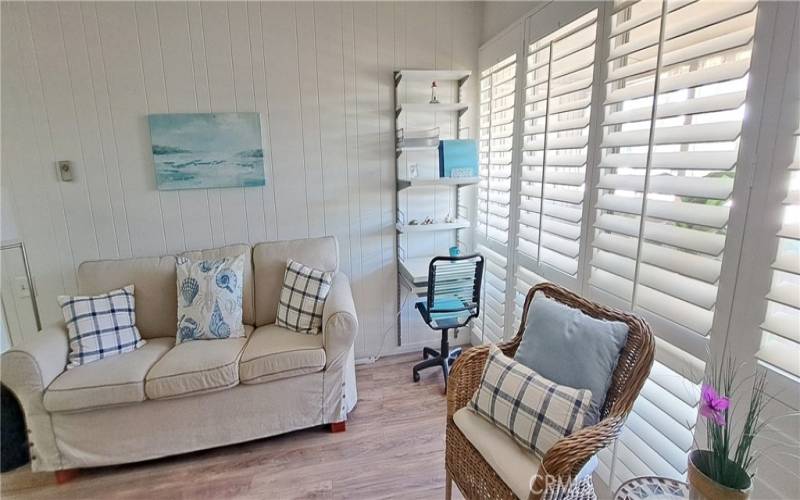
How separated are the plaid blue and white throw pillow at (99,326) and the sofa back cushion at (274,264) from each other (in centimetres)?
72

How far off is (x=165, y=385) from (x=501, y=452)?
5.42ft

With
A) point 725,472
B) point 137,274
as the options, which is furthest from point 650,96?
point 137,274

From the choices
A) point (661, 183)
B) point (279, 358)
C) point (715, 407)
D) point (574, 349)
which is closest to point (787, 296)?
point (715, 407)

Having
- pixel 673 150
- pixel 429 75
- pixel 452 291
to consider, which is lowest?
pixel 452 291

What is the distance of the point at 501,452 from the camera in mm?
1345

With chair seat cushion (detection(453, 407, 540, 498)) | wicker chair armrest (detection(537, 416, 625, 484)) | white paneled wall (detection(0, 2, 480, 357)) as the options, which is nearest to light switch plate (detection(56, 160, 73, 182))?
white paneled wall (detection(0, 2, 480, 357))

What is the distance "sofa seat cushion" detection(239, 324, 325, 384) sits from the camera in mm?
2043

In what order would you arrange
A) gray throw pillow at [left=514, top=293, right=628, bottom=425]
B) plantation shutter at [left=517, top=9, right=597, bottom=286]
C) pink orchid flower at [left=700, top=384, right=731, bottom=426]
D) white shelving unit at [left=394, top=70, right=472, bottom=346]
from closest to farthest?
pink orchid flower at [left=700, top=384, right=731, bottom=426] < gray throw pillow at [left=514, top=293, right=628, bottom=425] < plantation shutter at [left=517, top=9, right=597, bottom=286] < white shelving unit at [left=394, top=70, right=472, bottom=346]

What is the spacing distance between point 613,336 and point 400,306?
1930 millimetres

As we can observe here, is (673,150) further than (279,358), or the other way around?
(279,358)

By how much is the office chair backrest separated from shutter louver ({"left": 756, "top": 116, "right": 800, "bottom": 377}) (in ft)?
4.80

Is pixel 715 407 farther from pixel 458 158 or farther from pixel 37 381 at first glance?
pixel 37 381

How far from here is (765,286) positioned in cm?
108

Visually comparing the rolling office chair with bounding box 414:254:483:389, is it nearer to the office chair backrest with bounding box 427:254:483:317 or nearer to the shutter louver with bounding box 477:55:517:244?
the office chair backrest with bounding box 427:254:483:317
